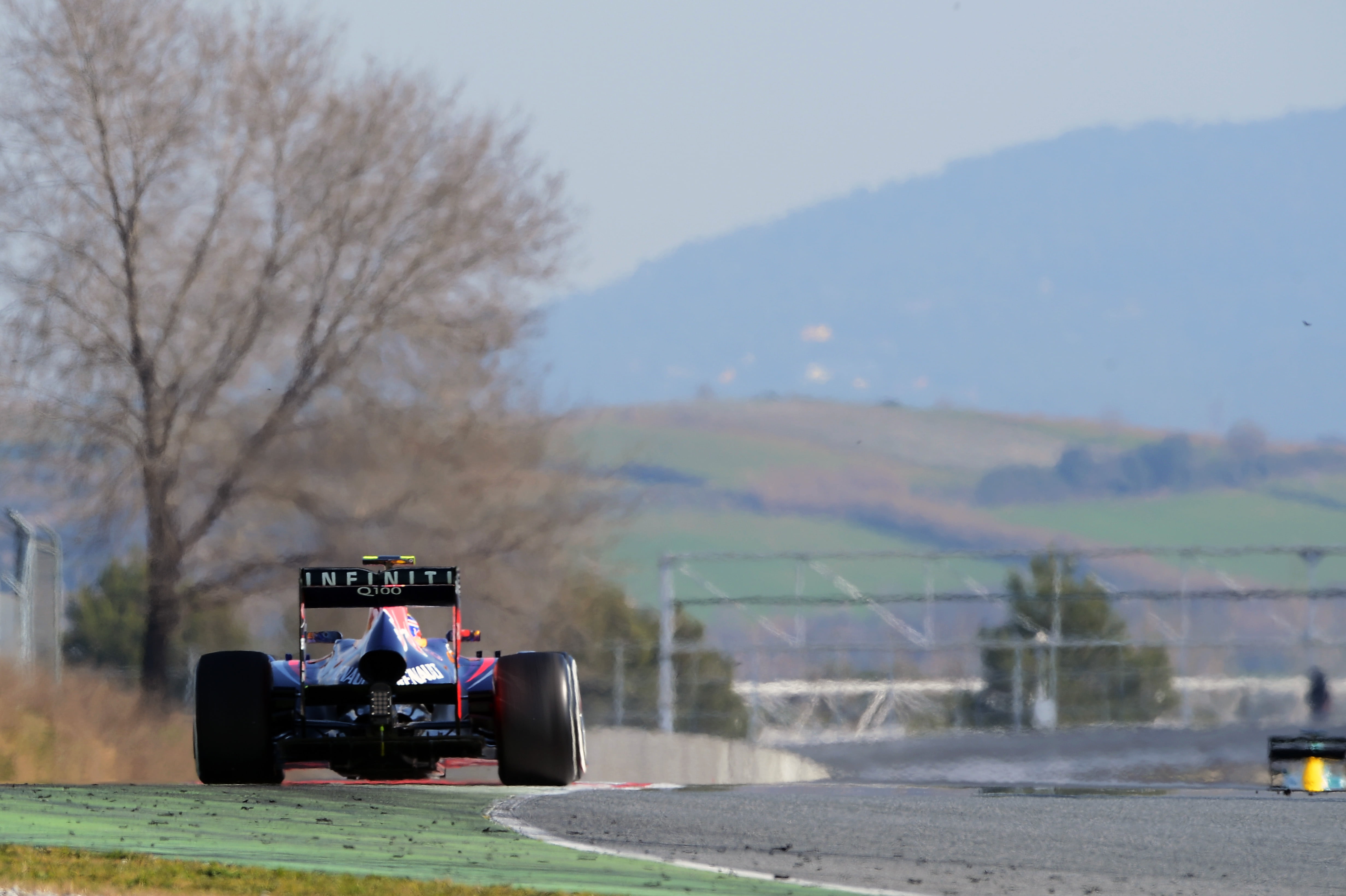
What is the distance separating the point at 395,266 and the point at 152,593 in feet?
25.2

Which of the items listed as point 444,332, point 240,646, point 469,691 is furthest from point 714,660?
point 469,691

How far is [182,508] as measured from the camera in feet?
126

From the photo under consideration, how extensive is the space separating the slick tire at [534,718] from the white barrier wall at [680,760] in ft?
61.2

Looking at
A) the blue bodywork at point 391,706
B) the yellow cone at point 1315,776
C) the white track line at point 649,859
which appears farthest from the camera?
the yellow cone at point 1315,776

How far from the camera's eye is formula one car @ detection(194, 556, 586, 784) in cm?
1466

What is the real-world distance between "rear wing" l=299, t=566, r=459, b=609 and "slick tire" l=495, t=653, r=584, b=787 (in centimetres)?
77

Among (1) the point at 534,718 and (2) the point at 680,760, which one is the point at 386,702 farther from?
(2) the point at 680,760

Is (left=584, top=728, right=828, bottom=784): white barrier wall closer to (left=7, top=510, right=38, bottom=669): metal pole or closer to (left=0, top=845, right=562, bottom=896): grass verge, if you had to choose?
(left=7, top=510, right=38, bottom=669): metal pole

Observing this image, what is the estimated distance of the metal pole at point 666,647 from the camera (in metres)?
49.7

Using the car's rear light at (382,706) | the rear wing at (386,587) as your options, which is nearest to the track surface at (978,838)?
the car's rear light at (382,706)

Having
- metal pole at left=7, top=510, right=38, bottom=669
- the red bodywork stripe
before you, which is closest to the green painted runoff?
the red bodywork stripe

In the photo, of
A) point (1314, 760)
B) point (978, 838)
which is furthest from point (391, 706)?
point (1314, 760)

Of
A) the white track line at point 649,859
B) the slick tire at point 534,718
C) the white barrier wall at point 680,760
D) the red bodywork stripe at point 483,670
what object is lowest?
the white barrier wall at point 680,760

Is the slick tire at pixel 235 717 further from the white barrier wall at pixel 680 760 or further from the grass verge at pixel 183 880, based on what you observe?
the white barrier wall at pixel 680 760
